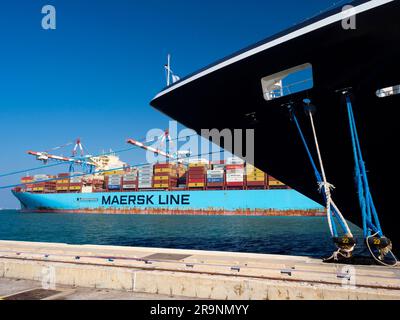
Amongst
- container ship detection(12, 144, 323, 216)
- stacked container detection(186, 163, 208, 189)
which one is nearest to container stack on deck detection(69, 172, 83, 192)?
container ship detection(12, 144, 323, 216)

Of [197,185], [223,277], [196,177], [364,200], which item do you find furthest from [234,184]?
[223,277]

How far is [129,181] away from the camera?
256ft

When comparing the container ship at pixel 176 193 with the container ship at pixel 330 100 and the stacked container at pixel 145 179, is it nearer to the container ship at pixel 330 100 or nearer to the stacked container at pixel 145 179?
the stacked container at pixel 145 179

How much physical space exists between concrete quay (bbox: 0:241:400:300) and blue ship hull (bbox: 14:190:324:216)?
54.2 metres

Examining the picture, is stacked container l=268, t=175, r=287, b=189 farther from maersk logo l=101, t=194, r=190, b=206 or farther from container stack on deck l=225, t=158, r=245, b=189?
maersk logo l=101, t=194, r=190, b=206

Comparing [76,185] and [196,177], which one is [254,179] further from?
[76,185]

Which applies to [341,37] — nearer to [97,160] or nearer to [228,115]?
[228,115]

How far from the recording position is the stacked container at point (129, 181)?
77.3 m

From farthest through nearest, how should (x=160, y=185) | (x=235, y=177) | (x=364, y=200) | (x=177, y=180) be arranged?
(x=177, y=180), (x=160, y=185), (x=235, y=177), (x=364, y=200)

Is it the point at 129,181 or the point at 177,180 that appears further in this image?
the point at 177,180

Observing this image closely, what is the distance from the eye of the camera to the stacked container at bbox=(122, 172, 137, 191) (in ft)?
254

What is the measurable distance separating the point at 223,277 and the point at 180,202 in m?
64.7
